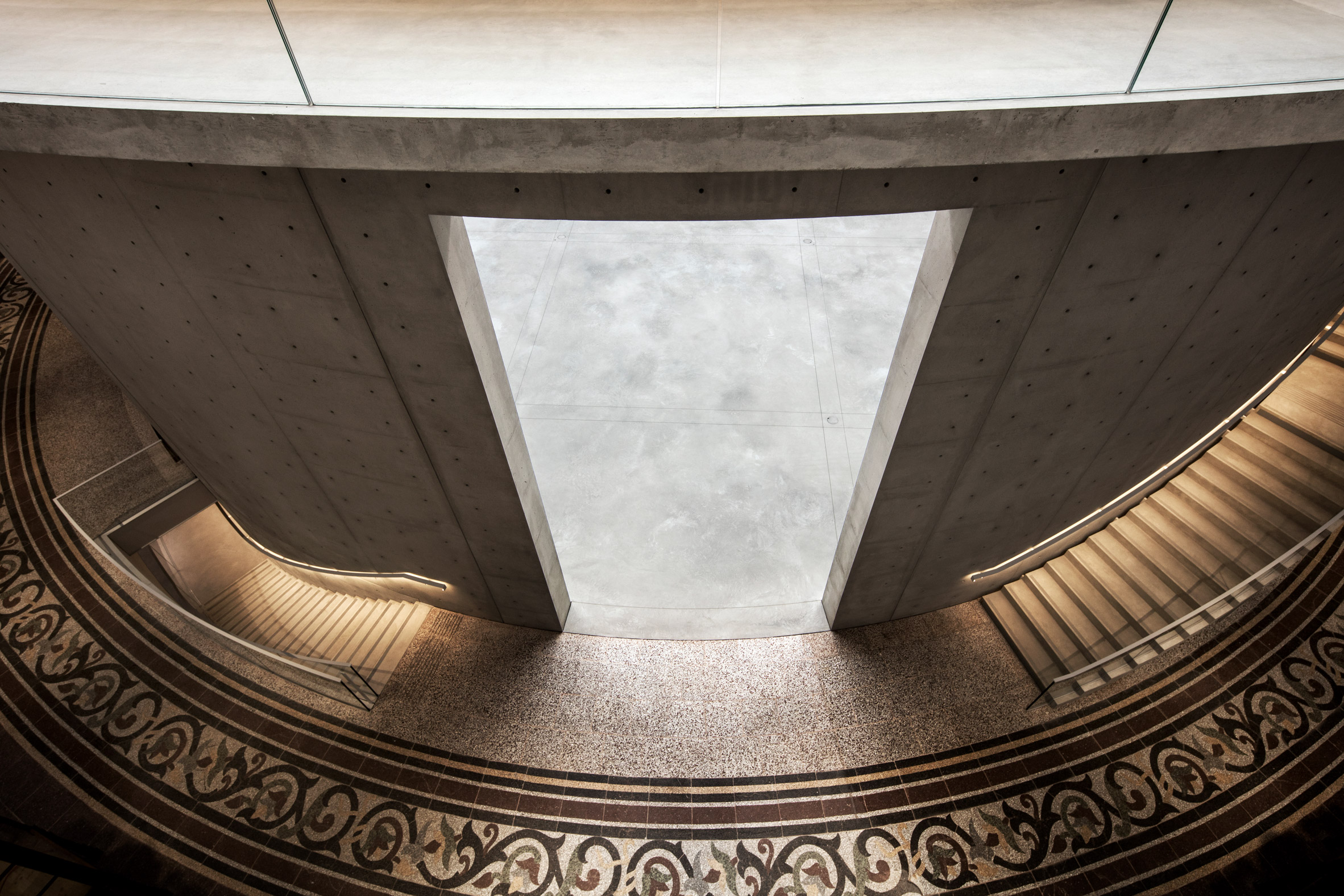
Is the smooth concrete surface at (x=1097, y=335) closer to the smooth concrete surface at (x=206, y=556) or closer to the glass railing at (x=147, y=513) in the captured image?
the glass railing at (x=147, y=513)

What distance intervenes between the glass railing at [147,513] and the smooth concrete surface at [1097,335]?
4785 millimetres

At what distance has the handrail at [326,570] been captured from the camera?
22.9ft

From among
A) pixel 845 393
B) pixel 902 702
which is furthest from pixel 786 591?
pixel 845 393

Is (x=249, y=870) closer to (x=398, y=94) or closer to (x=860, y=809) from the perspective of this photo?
(x=860, y=809)

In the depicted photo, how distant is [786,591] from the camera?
24.9ft

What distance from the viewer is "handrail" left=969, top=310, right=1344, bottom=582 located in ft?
20.4

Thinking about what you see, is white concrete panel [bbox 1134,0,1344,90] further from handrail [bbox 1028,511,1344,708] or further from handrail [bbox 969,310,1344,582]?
handrail [bbox 1028,511,1344,708]

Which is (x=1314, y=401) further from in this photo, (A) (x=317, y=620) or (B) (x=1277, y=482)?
(A) (x=317, y=620)

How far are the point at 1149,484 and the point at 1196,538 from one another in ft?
2.48

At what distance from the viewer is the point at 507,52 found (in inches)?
130

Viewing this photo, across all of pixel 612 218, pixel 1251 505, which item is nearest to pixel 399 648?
pixel 612 218

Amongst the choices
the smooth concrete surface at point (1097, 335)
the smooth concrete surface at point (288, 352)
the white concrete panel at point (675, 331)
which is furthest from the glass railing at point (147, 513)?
the smooth concrete surface at point (1097, 335)

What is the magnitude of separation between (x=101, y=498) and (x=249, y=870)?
4525 mm

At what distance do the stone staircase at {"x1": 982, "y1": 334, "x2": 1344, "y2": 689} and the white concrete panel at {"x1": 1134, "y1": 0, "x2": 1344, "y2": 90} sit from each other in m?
4.77
